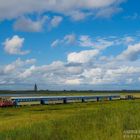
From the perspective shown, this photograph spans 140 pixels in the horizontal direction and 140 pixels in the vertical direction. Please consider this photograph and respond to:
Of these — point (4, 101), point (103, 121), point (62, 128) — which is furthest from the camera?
point (4, 101)

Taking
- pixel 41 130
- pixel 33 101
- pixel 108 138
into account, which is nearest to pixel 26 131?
pixel 41 130

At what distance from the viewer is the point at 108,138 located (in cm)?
1548

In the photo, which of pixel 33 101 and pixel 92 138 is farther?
pixel 33 101

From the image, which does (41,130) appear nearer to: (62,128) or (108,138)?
(62,128)

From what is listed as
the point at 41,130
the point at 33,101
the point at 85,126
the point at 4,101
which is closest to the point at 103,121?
the point at 85,126

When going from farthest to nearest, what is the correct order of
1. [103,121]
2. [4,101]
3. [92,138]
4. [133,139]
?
[4,101]
[103,121]
[92,138]
[133,139]

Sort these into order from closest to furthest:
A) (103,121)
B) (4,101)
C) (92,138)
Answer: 1. (92,138)
2. (103,121)
3. (4,101)

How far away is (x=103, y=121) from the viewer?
780 inches

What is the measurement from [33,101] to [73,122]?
69604 millimetres

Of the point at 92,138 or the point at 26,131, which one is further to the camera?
the point at 26,131

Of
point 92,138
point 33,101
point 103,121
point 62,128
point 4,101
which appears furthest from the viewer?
point 33,101

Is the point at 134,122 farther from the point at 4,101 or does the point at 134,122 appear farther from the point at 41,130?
the point at 4,101

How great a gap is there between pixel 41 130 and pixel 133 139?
5.17m

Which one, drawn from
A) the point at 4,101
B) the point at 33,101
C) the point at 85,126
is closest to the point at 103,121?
the point at 85,126
